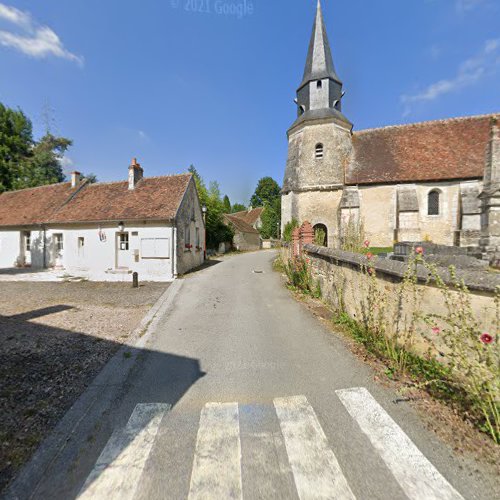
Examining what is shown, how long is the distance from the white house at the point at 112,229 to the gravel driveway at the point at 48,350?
3618 mm

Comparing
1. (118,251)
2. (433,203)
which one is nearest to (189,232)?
(118,251)

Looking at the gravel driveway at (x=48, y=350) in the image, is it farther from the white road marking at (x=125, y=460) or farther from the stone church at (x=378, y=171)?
the stone church at (x=378, y=171)

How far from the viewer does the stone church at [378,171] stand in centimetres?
1530

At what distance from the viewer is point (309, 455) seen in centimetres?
213

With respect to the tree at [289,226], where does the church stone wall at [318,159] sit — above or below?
above

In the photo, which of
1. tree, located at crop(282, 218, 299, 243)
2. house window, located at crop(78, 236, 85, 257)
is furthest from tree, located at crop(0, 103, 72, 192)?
tree, located at crop(282, 218, 299, 243)

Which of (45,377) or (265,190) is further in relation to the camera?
(265,190)

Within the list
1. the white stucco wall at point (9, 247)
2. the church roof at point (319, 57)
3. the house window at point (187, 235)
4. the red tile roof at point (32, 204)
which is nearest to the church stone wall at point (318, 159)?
the church roof at point (319, 57)

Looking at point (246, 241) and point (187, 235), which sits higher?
point (187, 235)

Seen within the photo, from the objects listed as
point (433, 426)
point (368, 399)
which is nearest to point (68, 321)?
point (368, 399)

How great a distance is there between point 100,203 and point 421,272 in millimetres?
15364

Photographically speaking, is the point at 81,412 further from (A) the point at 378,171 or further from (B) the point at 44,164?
(B) the point at 44,164

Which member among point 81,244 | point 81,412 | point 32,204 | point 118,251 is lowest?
point 81,412

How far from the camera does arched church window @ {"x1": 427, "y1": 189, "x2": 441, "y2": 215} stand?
15.9 m
